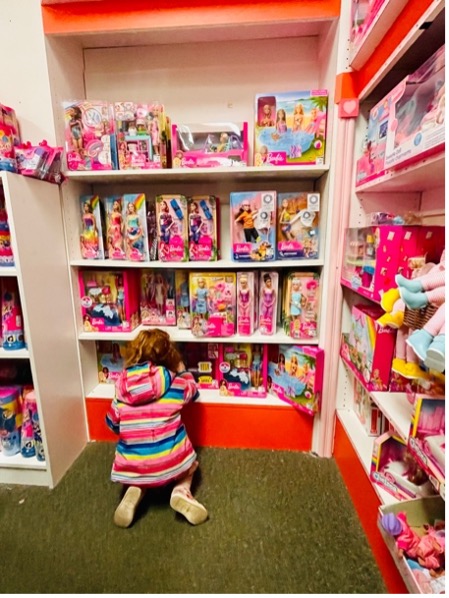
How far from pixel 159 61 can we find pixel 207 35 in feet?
0.93

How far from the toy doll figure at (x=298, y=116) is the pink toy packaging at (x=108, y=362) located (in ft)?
4.60

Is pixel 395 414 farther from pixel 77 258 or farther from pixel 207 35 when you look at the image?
pixel 207 35

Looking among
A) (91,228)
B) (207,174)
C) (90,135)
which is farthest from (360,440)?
(90,135)

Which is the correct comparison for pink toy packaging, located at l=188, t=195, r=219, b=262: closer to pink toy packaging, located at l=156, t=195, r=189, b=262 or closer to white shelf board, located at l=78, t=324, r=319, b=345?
pink toy packaging, located at l=156, t=195, r=189, b=262

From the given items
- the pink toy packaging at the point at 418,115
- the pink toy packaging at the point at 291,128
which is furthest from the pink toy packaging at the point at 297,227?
the pink toy packaging at the point at 418,115

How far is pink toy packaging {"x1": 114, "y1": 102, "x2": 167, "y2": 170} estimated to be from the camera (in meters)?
1.43

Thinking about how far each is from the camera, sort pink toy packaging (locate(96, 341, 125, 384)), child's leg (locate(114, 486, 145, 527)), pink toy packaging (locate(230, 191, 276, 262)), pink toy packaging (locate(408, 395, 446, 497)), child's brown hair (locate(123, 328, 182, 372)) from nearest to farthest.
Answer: pink toy packaging (locate(408, 395, 446, 497)), child's leg (locate(114, 486, 145, 527)), child's brown hair (locate(123, 328, 182, 372)), pink toy packaging (locate(230, 191, 276, 262)), pink toy packaging (locate(96, 341, 125, 384))

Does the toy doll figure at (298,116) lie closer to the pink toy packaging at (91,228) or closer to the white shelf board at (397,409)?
the pink toy packaging at (91,228)

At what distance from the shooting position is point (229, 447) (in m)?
1.66

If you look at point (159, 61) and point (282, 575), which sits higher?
point (159, 61)

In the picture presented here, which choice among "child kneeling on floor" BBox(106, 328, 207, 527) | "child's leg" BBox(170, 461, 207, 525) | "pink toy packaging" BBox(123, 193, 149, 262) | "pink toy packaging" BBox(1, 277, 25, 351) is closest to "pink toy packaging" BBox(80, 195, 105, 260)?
"pink toy packaging" BBox(123, 193, 149, 262)

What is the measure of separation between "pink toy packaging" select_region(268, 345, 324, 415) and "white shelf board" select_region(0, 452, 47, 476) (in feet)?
3.68

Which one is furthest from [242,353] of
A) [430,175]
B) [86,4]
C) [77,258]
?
[86,4]

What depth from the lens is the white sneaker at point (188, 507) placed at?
123 centimetres
